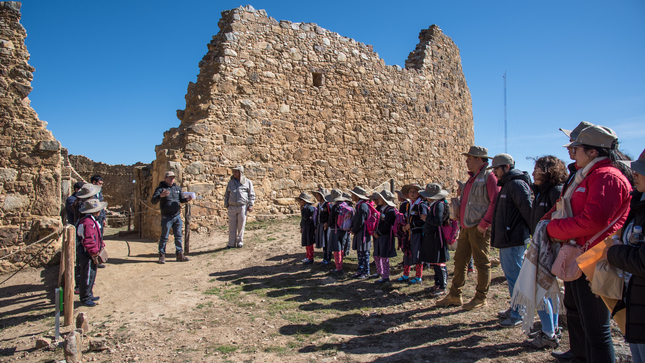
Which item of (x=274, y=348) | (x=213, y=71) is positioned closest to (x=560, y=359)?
(x=274, y=348)

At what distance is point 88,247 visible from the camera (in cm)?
470

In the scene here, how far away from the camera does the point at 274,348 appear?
3.60m

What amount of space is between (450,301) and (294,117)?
6.86 m

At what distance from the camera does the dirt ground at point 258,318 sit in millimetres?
3477

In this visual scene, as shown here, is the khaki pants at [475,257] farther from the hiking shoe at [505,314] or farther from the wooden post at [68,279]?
the wooden post at [68,279]

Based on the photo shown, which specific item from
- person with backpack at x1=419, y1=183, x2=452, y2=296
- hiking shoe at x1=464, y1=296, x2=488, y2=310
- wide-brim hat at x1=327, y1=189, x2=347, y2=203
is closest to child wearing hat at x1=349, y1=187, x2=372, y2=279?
wide-brim hat at x1=327, y1=189, x2=347, y2=203

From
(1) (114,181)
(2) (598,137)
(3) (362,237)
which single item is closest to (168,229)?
(3) (362,237)

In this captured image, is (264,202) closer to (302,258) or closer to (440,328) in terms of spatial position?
(302,258)

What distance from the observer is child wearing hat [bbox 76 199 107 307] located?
4.71m

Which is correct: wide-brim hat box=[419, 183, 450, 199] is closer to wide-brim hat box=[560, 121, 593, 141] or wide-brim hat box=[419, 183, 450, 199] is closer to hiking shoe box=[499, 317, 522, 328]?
hiking shoe box=[499, 317, 522, 328]

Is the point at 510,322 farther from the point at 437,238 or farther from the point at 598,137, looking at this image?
the point at 598,137

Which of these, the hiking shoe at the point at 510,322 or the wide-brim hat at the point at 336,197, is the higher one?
the wide-brim hat at the point at 336,197

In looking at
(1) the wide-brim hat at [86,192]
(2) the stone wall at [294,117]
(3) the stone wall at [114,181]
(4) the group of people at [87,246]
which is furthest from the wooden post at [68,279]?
(3) the stone wall at [114,181]

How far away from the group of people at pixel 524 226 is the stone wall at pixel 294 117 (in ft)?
9.40
